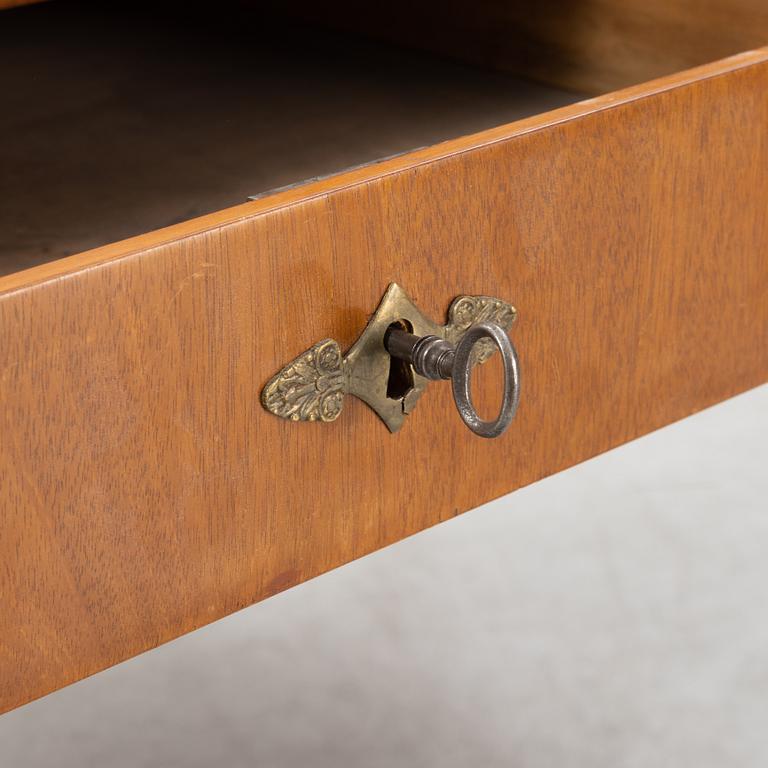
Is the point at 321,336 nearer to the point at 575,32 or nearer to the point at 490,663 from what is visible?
the point at 575,32

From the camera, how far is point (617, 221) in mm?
511

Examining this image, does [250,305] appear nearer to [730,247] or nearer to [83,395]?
[83,395]

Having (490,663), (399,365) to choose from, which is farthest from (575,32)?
(490,663)

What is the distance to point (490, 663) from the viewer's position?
43.1 inches

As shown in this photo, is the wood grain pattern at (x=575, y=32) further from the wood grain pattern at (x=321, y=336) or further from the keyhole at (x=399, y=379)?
the keyhole at (x=399, y=379)

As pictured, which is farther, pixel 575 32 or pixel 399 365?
pixel 575 32

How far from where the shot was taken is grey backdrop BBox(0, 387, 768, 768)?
1021 mm

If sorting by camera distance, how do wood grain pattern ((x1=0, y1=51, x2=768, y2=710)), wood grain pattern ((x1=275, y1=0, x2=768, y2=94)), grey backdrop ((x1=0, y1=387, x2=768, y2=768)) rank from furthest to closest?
1. grey backdrop ((x1=0, y1=387, x2=768, y2=768))
2. wood grain pattern ((x1=275, y1=0, x2=768, y2=94))
3. wood grain pattern ((x1=0, y1=51, x2=768, y2=710))

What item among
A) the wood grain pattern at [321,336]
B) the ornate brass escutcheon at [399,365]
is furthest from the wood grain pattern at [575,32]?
the ornate brass escutcheon at [399,365]

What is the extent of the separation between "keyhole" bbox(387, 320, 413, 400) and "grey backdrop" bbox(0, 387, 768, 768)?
1.90 feet

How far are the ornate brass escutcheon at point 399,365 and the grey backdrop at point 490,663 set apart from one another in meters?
0.59

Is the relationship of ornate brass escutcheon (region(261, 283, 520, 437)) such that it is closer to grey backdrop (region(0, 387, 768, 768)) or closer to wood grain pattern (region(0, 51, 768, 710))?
wood grain pattern (region(0, 51, 768, 710))

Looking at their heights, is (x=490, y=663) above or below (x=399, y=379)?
below

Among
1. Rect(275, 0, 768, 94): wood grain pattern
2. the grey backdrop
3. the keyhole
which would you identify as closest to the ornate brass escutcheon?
the keyhole
